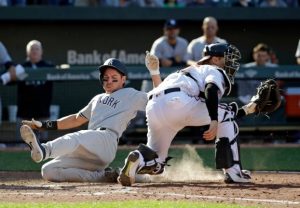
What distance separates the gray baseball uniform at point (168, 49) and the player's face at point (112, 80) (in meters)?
5.61

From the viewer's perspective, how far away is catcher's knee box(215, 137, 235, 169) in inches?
303

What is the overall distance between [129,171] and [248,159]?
11.8 feet

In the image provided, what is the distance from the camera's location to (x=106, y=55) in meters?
16.0

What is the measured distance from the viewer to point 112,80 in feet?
27.3

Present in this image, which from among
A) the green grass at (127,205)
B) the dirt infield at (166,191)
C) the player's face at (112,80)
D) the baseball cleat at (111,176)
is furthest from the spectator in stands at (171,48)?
the green grass at (127,205)

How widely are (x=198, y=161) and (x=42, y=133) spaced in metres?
3.44

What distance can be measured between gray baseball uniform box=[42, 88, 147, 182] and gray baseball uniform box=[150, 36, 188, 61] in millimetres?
5665

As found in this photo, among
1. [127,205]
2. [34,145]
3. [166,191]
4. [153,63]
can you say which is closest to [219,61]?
[153,63]

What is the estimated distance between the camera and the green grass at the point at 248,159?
9.96 meters

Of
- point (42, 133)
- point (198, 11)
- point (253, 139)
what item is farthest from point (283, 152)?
point (198, 11)

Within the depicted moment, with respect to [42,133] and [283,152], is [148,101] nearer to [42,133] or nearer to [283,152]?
[283,152]

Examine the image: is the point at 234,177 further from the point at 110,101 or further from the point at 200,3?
the point at 200,3

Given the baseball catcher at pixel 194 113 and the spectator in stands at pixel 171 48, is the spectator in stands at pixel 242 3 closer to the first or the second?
the spectator in stands at pixel 171 48

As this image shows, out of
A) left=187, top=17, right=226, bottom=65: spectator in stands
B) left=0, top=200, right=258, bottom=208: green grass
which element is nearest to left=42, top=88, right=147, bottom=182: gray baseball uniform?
left=0, top=200, right=258, bottom=208: green grass
